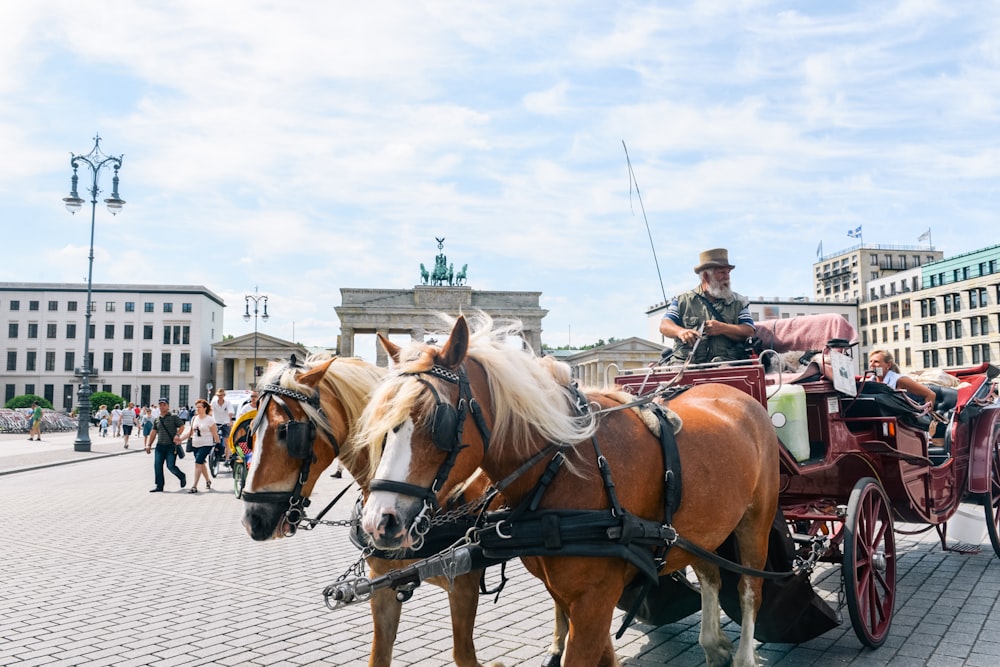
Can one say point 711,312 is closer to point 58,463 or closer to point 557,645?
point 557,645

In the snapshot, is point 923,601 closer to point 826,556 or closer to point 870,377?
point 826,556

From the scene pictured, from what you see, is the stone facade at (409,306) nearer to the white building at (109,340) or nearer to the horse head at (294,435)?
the white building at (109,340)

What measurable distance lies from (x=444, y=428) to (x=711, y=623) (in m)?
2.69

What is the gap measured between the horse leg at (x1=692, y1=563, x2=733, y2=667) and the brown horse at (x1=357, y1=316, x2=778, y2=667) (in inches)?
34.1

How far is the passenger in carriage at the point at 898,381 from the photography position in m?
6.89

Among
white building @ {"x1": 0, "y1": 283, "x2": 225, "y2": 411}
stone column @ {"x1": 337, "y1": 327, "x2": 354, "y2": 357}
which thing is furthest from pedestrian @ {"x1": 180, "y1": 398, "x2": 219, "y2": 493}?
white building @ {"x1": 0, "y1": 283, "x2": 225, "y2": 411}

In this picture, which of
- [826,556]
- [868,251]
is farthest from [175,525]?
[868,251]

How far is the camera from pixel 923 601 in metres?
5.83

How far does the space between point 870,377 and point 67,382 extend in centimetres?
9552

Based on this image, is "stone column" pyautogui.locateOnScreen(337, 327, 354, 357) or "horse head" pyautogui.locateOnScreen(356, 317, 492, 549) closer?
"horse head" pyautogui.locateOnScreen(356, 317, 492, 549)

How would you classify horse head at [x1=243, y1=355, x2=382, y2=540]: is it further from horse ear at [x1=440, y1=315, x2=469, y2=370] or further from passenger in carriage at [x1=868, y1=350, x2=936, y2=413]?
passenger in carriage at [x1=868, y1=350, x2=936, y2=413]

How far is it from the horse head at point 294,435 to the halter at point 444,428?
132 cm

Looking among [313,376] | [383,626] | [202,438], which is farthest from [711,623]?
[202,438]

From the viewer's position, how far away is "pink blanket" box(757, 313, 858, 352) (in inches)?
228
